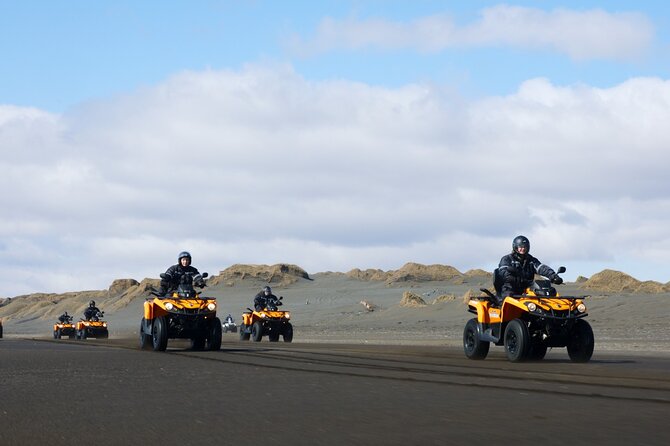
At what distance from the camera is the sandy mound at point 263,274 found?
12162 cm

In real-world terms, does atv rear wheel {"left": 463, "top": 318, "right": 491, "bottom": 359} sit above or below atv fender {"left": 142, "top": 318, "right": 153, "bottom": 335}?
below

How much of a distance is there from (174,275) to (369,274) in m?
100

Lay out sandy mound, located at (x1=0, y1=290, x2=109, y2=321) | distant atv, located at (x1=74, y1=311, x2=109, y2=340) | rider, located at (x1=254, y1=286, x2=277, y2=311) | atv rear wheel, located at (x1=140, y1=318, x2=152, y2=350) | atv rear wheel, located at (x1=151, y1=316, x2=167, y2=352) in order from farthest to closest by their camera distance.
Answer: sandy mound, located at (x1=0, y1=290, x2=109, y2=321)
distant atv, located at (x1=74, y1=311, x2=109, y2=340)
rider, located at (x1=254, y1=286, x2=277, y2=311)
atv rear wheel, located at (x1=140, y1=318, x2=152, y2=350)
atv rear wheel, located at (x1=151, y1=316, x2=167, y2=352)

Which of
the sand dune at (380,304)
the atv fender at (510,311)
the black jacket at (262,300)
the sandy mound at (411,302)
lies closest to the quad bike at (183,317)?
the atv fender at (510,311)

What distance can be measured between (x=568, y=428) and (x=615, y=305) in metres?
44.2

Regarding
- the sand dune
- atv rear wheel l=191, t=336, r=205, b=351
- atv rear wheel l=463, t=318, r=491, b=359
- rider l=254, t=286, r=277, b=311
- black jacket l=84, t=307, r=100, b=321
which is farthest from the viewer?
black jacket l=84, t=307, r=100, b=321

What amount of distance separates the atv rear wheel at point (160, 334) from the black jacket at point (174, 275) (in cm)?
125

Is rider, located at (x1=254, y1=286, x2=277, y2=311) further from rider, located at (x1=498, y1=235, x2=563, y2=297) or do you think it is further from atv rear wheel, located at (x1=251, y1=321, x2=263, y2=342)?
rider, located at (x1=498, y1=235, x2=563, y2=297)

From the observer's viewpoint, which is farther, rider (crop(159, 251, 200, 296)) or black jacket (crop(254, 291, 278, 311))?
black jacket (crop(254, 291, 278, 311))

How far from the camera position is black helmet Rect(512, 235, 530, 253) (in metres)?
22.7

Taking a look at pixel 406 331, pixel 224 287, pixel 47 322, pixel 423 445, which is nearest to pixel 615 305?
pixel 406 331

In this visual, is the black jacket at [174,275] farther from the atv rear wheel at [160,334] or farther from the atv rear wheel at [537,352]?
the atv rear wheel at [537,352]

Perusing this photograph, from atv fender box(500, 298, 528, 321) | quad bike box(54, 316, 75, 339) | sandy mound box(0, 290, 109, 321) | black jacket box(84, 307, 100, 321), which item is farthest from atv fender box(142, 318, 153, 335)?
sandy mound box(0, 290, 109, 321)

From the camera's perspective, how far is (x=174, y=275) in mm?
28094
